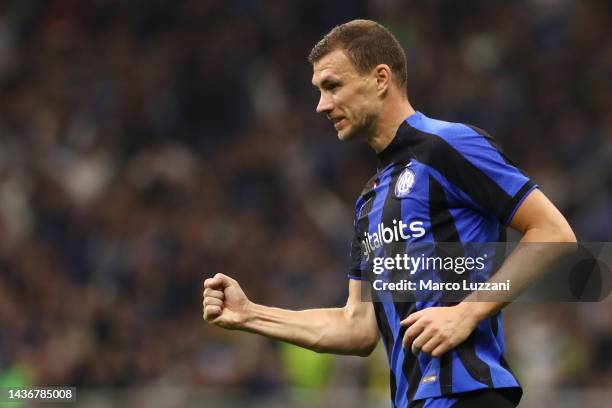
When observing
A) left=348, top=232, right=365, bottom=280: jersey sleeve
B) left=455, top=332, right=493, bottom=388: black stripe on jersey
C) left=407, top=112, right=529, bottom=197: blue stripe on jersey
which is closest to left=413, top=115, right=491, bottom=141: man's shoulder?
left=407, top=112, right=529, bottom=197: blue stripe on jersey

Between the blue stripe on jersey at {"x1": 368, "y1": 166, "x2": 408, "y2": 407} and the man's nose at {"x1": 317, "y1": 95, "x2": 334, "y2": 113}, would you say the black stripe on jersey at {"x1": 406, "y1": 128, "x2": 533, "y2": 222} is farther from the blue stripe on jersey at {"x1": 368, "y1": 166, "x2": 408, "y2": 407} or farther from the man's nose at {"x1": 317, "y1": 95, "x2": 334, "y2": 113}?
the man's nose at {"x1": 317, "y1": 95, "x2": 334, "y2": 113}

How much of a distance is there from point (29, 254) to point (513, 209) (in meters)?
8.13

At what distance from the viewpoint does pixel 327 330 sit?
15.1 ft

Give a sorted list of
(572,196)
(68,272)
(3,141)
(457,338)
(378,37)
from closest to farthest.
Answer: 1. (457,338)
2. (378,37)
3. (572,196)
4. (68,272)
5. (3,141)

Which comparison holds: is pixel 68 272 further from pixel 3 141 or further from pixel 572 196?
pixel 572 196

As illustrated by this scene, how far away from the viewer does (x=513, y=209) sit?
13.0 ft

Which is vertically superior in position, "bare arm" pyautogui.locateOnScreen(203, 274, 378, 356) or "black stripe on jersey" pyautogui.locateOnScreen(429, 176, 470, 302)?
"black stripe on jersey" pyautogui.locateOnScreen(429, 176, 470, 302)

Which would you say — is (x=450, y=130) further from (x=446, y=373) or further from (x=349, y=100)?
(x=446, y=373)

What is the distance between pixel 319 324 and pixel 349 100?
84 centimetres

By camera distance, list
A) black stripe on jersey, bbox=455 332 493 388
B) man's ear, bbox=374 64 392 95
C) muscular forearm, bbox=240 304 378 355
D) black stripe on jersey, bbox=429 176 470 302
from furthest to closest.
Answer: muscular forearm, bbox=240 304 378 355 → man's ear, bbox=374 64 392 95 → black stripe on jersey, bbox=429 176 470 302 → black stripe on jersey, bbox=455 332 493 388

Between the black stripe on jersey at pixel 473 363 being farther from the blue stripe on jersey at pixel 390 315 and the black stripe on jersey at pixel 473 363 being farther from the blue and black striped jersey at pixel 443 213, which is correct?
the blue stripe on jersey at pixel 390 315

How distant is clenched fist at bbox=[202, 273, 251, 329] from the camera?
430 centimetres

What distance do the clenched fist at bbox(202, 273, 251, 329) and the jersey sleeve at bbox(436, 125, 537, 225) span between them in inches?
33.8

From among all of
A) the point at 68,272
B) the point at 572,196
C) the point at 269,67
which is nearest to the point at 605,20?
the point at 572,196
